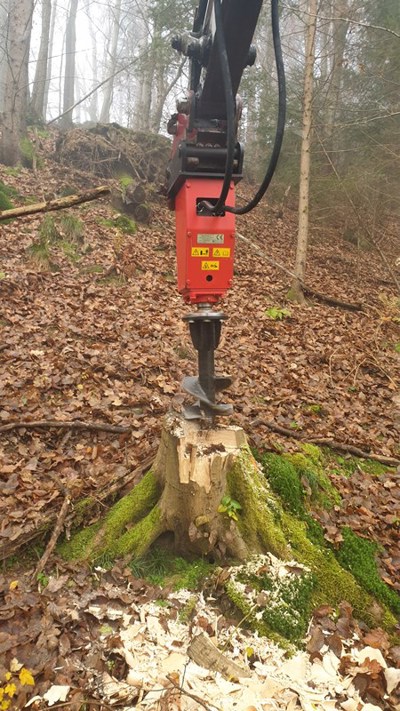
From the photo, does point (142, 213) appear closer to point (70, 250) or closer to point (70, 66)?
point (70, 250)

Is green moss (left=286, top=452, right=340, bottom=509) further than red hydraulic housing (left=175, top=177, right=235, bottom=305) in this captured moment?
Yes

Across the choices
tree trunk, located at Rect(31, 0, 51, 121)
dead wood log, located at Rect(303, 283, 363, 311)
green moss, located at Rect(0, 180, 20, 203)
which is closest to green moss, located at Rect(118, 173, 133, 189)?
green moss, located at Rect(0, 180, 20, 203)

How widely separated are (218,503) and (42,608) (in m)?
1.26

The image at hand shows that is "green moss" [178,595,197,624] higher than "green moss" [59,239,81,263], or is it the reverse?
"green moss" [59,239,81,263]

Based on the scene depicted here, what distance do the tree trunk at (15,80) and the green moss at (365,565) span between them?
12.4m

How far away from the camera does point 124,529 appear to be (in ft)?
10.7

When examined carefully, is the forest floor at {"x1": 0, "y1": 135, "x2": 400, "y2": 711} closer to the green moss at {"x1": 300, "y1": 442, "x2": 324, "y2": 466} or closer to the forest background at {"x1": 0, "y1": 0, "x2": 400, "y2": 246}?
the green moss at {"x1": 300, "y1": 442, "x2": 324, "y2": 466}

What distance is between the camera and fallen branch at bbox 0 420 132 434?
13.7 feet

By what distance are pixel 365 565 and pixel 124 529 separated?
1.84m

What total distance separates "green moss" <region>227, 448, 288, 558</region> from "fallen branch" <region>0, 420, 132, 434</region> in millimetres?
1592

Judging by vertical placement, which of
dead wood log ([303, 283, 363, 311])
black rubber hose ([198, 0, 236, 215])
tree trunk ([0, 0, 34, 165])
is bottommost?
dead wood log ([303, 283, 363, 311])

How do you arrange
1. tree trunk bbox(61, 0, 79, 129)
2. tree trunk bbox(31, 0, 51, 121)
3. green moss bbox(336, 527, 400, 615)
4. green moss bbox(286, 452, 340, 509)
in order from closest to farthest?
green moss bbox(336, 527, 400, 615) < green moss bbox(286, 452, 340, 509) < tree trunk bbox(31, 0, 51, 121) < tree trunk bbox(61, 0, 79, 129)

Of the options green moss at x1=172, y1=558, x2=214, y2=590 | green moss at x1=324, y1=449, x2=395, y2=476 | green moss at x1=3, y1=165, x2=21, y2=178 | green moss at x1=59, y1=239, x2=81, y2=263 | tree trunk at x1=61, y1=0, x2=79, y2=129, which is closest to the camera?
green moss at x1=172, y1=558, x2=214, y2=590

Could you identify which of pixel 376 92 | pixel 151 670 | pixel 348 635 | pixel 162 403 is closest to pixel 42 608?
pixel 151 670
